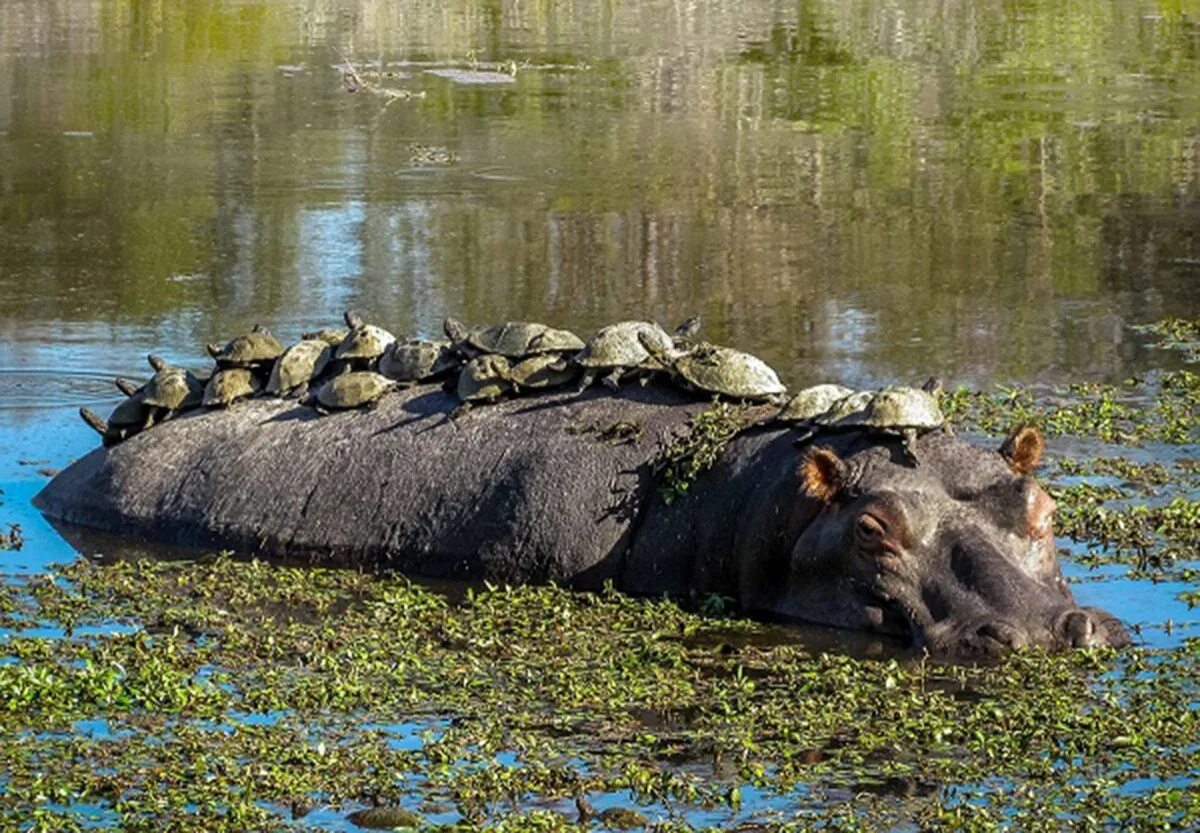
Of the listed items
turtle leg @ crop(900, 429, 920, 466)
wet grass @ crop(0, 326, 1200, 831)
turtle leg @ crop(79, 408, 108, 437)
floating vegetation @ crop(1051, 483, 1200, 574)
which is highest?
turtle leg @ crop(900, 429, 920, 466)

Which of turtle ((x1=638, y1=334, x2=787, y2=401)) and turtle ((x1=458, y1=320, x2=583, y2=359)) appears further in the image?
turtle ((x1=458, y1=320, x2=583, y2=359))

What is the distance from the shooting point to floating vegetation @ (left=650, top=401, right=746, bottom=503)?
10594 millimetres

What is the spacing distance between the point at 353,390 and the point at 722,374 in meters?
1.89

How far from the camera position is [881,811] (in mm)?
7480

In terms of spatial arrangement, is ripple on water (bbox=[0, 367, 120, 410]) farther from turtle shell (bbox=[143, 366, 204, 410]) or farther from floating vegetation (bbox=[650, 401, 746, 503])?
floating vegetation (bbox=[650, 401, 746, 503])

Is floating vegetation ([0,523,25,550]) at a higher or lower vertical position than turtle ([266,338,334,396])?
lower

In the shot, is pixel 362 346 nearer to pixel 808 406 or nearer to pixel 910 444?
pixel 808 406

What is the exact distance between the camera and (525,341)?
11219 millimetres

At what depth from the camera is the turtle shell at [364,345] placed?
11672 millimetres

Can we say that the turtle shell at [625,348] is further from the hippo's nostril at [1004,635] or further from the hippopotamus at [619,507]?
the hippo's nostril at [1004,635]

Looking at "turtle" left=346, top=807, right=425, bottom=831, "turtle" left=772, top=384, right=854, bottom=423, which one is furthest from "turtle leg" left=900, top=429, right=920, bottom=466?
"turtle" left=346, top=807, right=425, bottom=831

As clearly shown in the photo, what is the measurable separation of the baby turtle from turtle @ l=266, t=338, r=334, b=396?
118cm

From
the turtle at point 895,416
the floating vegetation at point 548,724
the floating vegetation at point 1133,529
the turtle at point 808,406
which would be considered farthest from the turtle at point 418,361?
the floating vegetation at point 1133,529

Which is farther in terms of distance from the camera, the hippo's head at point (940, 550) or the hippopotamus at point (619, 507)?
the hippopotamus at point (619, 507)
